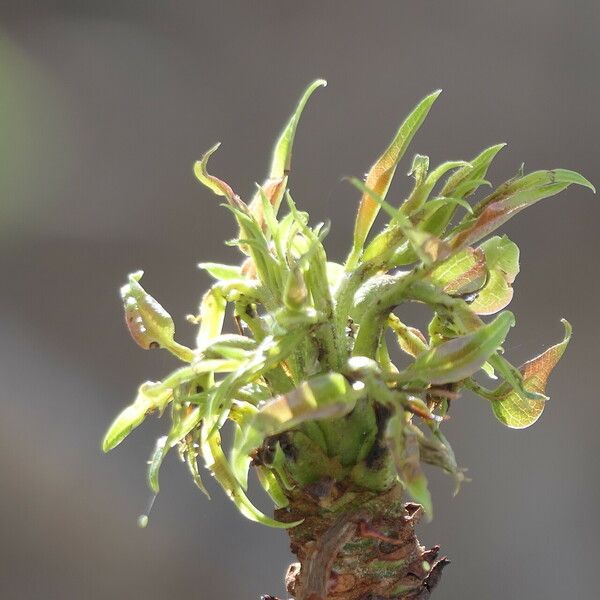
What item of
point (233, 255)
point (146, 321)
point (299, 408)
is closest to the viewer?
point (299, 408)

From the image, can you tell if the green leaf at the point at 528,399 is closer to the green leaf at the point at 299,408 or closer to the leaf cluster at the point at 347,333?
the leaf cluster at the point at 347,333

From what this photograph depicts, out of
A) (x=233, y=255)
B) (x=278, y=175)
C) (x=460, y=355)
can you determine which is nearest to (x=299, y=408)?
(x=460, y=355)

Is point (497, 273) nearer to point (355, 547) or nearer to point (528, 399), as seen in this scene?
point (528, 399)

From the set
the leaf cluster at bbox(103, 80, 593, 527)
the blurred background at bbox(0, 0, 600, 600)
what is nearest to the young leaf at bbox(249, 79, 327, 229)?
the leaf cluster at bbox(103, 80, 593, 527)

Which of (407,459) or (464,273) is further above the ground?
(464,273)

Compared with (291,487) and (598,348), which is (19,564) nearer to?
(598,348)

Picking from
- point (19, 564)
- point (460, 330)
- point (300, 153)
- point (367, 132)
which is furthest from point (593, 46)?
point (460, 330)
